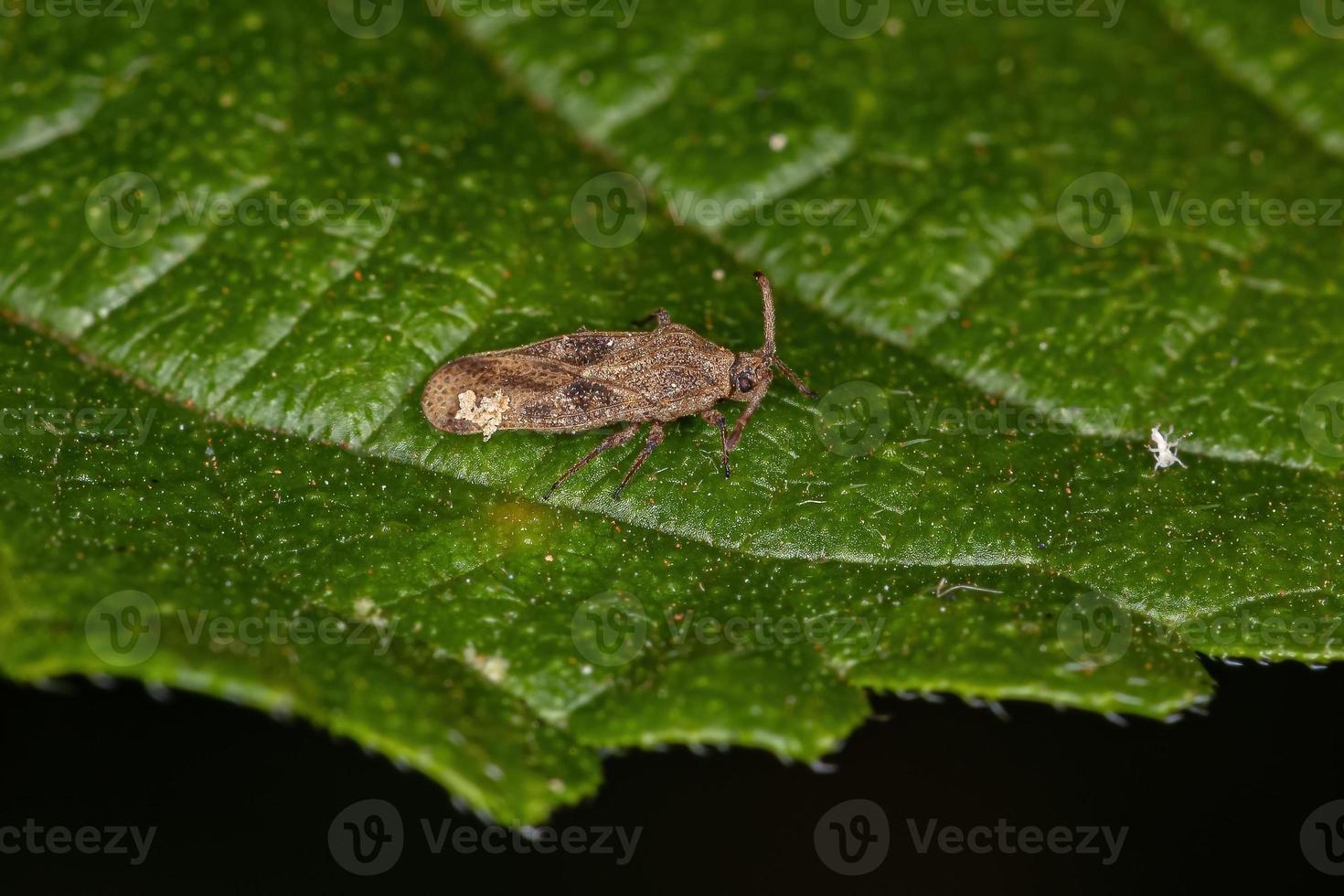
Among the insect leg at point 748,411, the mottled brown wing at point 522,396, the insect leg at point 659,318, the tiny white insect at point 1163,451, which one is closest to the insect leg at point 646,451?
the mottled brown wing at point 522,396

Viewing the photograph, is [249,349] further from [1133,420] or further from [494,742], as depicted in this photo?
[1133,420]

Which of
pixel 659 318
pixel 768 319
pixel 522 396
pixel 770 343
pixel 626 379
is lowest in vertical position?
pixel 522 396

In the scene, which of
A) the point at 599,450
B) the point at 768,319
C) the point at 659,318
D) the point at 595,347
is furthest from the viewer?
the point at 659,318

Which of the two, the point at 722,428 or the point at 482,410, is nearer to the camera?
the point at 482,410

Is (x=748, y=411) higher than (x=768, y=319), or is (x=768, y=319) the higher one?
(x=768, y=319)

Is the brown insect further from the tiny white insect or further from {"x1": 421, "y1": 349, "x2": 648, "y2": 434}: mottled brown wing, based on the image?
the tiny white insect

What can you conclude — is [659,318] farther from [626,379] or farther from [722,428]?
[722,428]

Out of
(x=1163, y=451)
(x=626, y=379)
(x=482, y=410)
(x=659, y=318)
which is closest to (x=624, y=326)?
(x=659, y=318)

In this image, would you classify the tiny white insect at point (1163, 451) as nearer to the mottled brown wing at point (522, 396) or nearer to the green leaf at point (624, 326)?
the green leaf at point (624, 326)
